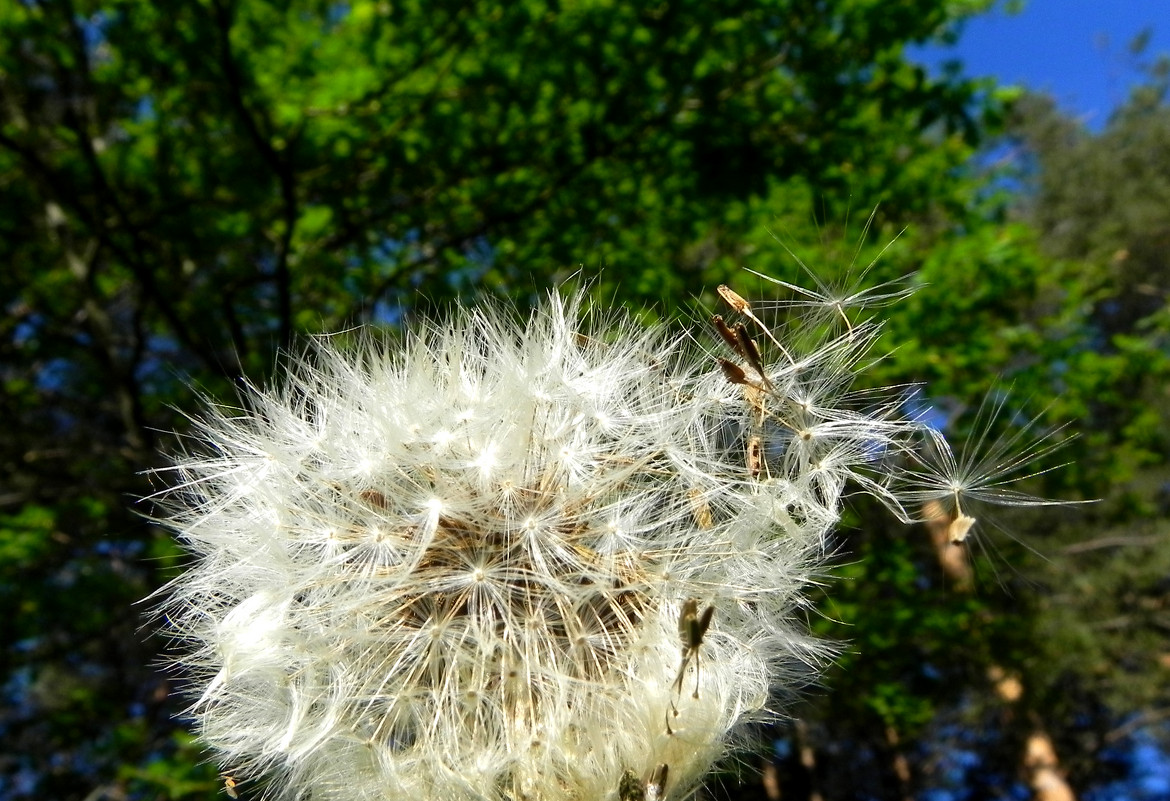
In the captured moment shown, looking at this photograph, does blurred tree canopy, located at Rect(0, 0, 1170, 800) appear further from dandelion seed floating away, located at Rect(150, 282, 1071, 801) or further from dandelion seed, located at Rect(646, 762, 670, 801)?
dandelion seed, located at Rect(646, 762, 670, 801)

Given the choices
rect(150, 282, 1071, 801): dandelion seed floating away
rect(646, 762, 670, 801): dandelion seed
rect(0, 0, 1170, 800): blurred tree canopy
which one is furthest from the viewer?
rect(0, 0, 1170, 800): blurred tree canopy

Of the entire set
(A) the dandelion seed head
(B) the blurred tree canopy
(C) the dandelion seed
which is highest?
(B) the blurred tree canopy

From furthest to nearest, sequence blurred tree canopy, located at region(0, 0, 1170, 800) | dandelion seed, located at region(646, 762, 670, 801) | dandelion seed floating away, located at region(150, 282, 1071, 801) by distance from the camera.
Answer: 1. blurred tree canopy, located at region(0, 0, 1170, 800)
2. dandelion seed floating away, located at region(150, 282, 1071, 801)
3. dandelion seed, located at region(646, 762, 670, 801)

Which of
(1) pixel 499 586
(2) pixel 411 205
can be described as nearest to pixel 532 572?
(1) pixel 499 586

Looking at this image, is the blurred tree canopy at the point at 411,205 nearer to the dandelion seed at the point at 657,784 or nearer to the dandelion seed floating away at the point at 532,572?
the dandelion seed floating away at the point at 532,572

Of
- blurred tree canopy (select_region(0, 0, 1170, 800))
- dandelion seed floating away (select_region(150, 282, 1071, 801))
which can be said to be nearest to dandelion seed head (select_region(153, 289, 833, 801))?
dandelion seed floating away (select_region(150, 282, 1071, 801))

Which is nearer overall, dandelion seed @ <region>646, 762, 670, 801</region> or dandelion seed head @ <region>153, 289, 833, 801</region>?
dandelion seed @ <region>646, 762, 670, 801</region>

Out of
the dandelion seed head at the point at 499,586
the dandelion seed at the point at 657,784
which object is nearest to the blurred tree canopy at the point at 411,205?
the dandelion seed head at the point at 499,586

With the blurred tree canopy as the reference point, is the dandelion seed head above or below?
below
